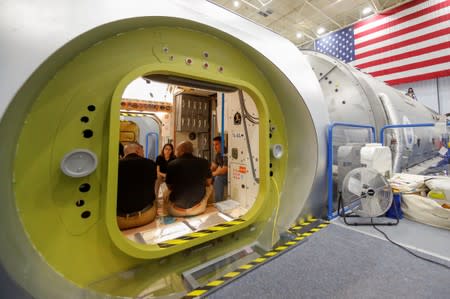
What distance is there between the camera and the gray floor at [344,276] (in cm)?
138

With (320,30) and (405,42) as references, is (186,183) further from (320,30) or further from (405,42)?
(320,30)

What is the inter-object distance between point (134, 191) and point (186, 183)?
71 cm

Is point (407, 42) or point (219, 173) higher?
point (407, 42)

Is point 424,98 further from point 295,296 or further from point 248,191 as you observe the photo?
point 295,296

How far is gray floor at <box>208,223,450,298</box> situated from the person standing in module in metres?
2.13

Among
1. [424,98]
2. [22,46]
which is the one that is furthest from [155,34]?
[424,98]

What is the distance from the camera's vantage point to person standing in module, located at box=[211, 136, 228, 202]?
3859 millimetres

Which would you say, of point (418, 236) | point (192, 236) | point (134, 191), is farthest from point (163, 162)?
point (418, 236)

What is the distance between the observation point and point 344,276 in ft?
5.07

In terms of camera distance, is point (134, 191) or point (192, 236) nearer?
point (192, 236)

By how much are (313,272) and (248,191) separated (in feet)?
4.85

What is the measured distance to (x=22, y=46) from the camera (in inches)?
40.7

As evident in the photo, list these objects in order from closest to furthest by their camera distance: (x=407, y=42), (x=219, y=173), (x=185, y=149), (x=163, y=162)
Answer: (x=185, y=149)
(x=219, y=173)
(x=163, y=162)
(x=407, y=42)

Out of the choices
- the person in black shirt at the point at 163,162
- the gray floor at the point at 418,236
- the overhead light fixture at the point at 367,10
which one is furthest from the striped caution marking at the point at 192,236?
the overhead light fixture at the point at 367,10
